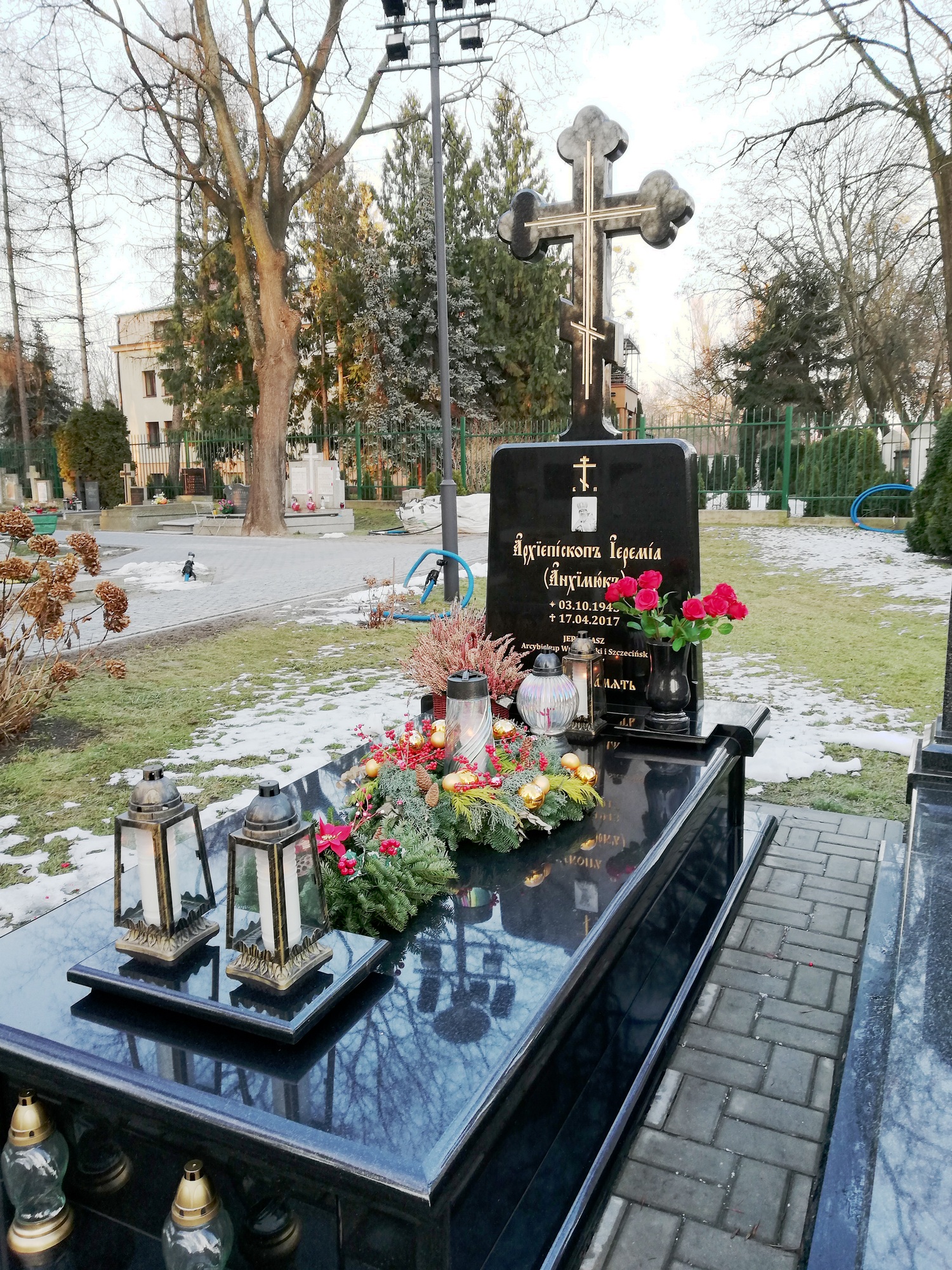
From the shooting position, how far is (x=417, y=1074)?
1.61 meters

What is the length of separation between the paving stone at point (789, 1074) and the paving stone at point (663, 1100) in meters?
0.24

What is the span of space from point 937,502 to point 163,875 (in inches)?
483

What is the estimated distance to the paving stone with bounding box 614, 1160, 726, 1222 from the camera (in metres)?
2.04

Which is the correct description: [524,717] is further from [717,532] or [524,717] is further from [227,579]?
[717,532]

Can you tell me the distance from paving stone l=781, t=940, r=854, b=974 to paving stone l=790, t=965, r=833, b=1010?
0.12 ft

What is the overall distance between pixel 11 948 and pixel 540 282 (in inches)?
1072

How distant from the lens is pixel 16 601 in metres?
5.38

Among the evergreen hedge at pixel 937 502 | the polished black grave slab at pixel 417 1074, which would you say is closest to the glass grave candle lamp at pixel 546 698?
the polished black grave slab at pixel 417 1074

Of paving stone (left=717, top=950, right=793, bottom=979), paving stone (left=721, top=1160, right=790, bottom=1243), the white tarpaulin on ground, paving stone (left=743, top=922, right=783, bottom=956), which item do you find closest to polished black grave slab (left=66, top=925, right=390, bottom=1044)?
paving stone (left=721, top=1160, right=790, bottom=1243)

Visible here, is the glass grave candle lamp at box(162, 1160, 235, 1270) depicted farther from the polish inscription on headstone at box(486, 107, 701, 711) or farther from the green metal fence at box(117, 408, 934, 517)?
the green metal fence at box(117, 408, 934, 517)

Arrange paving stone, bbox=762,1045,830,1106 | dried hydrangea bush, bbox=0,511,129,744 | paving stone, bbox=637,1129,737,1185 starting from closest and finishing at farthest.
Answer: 1. paving stone, bbox=637,1129,737,1185
2. paving stone, bbox=762,1045,830,1106
3. dried hydrangea bush, bbox=0,511,129,744

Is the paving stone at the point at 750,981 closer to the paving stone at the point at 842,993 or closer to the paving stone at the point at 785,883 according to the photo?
the paving stone at the point at 842,993

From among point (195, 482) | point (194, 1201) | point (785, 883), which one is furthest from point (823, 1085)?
point (195, 482)

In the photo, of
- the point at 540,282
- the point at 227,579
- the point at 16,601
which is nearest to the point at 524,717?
the point at 16,601
